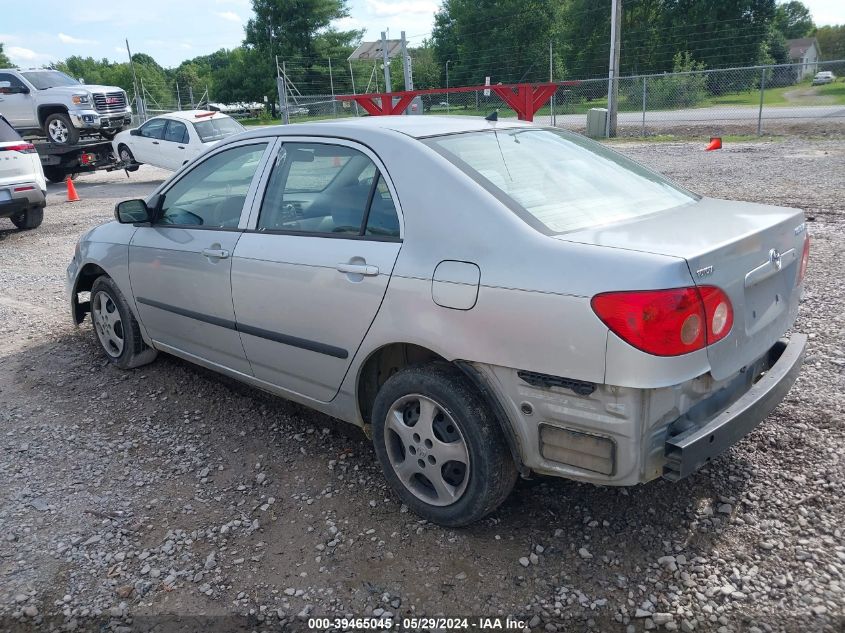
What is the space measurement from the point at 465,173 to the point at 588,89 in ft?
82.3

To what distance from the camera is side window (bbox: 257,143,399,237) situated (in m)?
3.25

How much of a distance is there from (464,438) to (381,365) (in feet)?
2.24

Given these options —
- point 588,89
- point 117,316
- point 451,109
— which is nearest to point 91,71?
point 451,109

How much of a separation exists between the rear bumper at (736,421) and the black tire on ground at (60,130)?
1826cm

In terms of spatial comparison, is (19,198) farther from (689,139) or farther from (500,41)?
(500,41)

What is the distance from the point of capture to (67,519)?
3.31 m

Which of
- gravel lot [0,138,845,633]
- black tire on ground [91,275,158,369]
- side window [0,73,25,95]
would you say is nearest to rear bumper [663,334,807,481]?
gravel lot [0,138,845,633]

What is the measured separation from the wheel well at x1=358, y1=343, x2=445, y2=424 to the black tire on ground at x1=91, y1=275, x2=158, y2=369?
7.21 ft

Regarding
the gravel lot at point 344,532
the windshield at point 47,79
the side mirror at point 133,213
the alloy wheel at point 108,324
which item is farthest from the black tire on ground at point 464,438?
the windshield at point 47,79

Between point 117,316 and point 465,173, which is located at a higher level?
point 465,173

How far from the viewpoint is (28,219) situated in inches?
455

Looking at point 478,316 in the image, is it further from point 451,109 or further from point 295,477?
point 451,109

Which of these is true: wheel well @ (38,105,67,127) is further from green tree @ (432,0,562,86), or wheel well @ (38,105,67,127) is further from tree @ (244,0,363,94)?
tree @ (244,0,363,94)

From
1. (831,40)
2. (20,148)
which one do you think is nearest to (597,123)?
(20,148)
